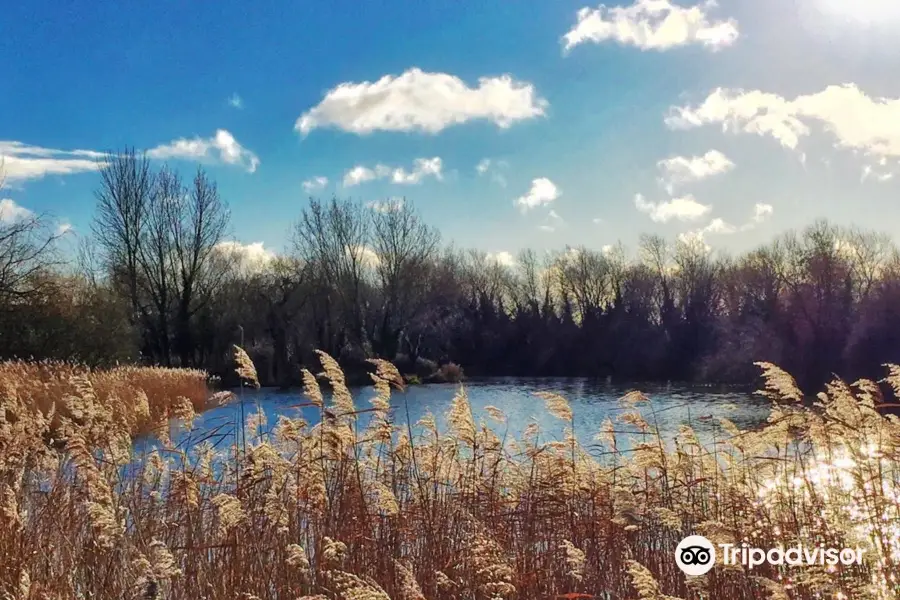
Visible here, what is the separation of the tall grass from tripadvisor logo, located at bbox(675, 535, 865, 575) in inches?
2.5

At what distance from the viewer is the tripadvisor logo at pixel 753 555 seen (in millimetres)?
3898

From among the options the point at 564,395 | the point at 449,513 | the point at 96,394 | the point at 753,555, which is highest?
the point at 96,394

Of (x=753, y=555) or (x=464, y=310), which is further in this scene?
(x=464, y=310)

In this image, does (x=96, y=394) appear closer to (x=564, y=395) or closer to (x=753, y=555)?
(x=753, y=555)

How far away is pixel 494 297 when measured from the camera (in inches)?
2084

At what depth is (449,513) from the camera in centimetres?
486

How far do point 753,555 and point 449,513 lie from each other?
5.93 feet

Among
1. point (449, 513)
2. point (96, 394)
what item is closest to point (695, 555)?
point (449, 513)

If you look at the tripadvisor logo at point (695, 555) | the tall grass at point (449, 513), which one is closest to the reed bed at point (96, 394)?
the tall grass at point (449, 513)

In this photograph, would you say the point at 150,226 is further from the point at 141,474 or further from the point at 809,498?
the point at 809,498

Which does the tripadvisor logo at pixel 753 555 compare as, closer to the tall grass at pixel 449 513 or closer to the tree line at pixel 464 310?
the tall grass at pixel 449 513

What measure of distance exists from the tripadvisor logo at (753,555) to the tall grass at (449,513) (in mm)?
64

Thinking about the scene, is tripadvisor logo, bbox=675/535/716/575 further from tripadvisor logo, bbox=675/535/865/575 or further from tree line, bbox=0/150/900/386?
tree line, bbox=0/150/900/386

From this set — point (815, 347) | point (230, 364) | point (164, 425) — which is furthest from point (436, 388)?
point (164, 425)
